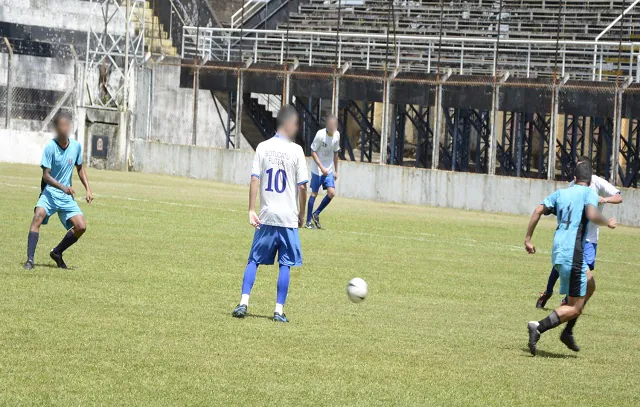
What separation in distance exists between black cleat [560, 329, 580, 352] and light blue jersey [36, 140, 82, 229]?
618 cm

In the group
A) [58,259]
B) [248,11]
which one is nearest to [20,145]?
[248,11]

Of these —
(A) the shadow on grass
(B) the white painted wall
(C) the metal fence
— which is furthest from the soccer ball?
(C) the metal fence

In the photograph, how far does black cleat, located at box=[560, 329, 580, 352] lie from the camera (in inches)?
437

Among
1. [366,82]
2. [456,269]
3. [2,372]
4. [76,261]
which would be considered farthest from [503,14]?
→ [2,372]

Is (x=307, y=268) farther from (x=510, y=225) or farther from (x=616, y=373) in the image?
(x=510, y=225)

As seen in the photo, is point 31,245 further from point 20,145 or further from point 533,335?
point 20,145

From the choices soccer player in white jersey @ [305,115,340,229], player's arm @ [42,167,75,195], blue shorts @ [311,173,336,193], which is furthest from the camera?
blue shorts @ [311,173,336,193]

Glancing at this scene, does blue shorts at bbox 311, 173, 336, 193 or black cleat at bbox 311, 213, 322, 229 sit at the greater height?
blue shorts at bbox 311, 173, 336, 193

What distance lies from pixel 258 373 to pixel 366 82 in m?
30.3

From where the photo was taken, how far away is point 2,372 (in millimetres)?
8625

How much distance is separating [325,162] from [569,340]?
12.8 meters

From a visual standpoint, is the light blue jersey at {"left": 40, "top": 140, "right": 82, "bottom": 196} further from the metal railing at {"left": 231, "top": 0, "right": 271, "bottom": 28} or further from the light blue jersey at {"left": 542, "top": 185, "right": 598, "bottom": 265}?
the metal railing at {"left": 231, "top": 0, "right": 271, "bottom": 28}

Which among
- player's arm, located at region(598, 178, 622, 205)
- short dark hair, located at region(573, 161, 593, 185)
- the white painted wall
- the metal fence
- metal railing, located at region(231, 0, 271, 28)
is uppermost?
metal railing, located at region(231, 0, 271, 28)

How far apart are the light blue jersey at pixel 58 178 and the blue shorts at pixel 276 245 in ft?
12.1
